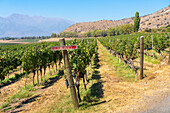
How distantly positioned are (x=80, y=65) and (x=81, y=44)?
2.24m

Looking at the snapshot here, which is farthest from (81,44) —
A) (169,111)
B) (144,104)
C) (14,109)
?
(14,109)

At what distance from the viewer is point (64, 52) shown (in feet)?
30.8

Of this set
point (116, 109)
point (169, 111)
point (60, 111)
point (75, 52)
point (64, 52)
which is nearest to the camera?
point (169, 111)

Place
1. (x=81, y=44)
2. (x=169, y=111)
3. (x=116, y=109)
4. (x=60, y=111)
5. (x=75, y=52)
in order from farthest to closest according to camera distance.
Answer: (x=81, y=44)
(x=75, y=52)
(x=60, y=111)
(x=116, y=109)
(x=169, y=111)

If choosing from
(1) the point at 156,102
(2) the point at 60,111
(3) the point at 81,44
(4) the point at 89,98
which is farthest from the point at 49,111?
(1) the point at 156,102

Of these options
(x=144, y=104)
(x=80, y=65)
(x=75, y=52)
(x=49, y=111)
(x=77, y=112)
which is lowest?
→ (x=49, y=111)

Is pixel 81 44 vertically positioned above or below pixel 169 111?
above

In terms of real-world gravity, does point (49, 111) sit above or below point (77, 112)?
below

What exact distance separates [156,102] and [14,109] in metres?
13.6

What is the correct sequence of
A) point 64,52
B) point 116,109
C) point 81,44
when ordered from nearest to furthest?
point 116,109, point 64,52, point 81,44

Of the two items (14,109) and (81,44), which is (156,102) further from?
(14,109)

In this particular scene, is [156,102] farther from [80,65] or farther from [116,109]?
[80,65]

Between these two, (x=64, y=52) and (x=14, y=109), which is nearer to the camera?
(x=64, y=52)

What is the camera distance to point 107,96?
Answer: 11828mm
